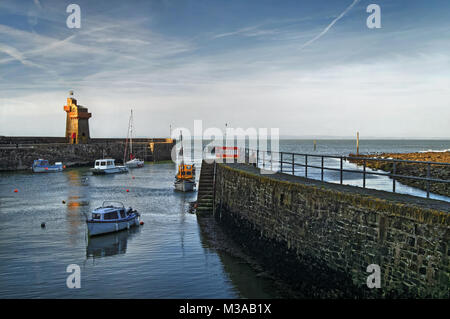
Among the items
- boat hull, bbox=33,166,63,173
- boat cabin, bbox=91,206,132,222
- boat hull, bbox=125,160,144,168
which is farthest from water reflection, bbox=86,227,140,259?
boat hull, bbox=125,160,144,168

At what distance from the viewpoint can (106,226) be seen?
18.1 meters

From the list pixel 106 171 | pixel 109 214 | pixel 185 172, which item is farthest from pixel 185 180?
pixel 106 171

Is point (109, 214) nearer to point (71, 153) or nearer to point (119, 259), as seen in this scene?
point (119, 259)

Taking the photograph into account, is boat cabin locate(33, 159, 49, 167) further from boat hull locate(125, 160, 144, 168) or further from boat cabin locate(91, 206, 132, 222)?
boat cabin locate(91, 206, 132, 222)

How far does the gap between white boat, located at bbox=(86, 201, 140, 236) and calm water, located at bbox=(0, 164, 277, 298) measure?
1.27ft

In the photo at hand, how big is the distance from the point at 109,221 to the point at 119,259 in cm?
404

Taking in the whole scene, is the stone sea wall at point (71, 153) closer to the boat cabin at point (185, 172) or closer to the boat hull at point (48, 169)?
the boat hull at point (48, 169)

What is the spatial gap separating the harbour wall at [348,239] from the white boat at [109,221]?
272 inches

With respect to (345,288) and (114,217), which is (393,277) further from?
(114,217)

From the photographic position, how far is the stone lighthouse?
68.9 meters

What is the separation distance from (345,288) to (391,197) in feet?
8.27

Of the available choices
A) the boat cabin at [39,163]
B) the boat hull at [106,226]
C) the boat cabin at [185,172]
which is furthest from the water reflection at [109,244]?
the boat cabin at [39,163]
